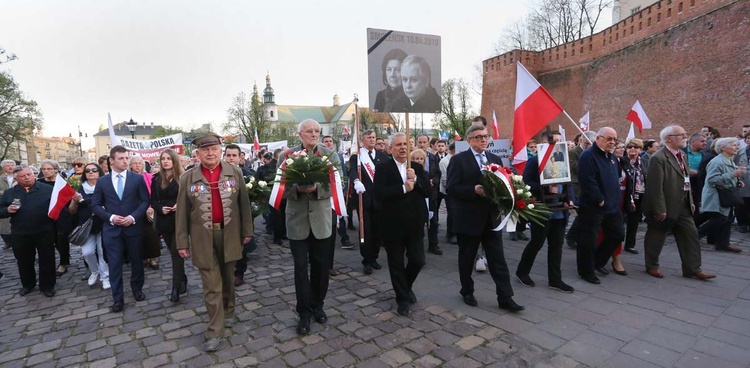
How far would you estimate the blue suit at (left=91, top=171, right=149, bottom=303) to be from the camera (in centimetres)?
486

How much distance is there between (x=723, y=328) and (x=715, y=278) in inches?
74.4

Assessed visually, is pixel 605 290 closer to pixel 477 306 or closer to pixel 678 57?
pixel 477 306

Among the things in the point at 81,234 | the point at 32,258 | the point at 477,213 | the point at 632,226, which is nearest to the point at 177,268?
the point at 81,234

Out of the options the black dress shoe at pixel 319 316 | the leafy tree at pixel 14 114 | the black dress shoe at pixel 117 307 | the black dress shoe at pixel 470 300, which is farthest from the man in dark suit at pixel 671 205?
the leafy tree at pixel 14 114

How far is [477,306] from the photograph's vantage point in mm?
4555

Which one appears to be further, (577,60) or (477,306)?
(577,60)

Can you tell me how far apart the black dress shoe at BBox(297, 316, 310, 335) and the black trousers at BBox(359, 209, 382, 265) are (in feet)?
6.94

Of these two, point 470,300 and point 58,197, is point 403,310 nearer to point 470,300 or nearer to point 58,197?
point 470,300

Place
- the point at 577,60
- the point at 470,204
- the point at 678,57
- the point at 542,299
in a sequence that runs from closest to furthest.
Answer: the point at 470,204 < the point at 542,299 < the point at 678,57 < the point at 577,60

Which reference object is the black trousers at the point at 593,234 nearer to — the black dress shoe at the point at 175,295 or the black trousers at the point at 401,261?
the black trousers at the point at 401,261

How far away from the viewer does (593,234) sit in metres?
5.23

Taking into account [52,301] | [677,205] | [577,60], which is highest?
[577,60]

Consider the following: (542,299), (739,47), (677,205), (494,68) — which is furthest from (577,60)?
(542,299)

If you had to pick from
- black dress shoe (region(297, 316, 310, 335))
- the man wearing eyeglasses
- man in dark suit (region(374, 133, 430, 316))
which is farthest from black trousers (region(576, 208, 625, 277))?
black dress shoe (region(297, 316, 310, 335))
